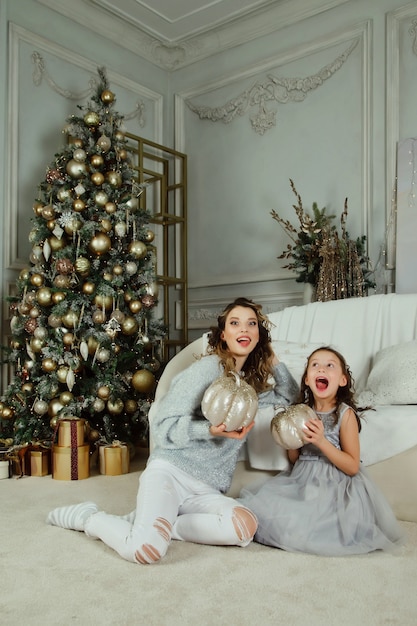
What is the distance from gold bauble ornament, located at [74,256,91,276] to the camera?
133 inches

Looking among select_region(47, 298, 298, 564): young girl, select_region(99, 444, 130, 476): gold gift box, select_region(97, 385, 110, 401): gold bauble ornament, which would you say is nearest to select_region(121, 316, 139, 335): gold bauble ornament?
select_region(97, 385, 110, 401): gold bauble ornament

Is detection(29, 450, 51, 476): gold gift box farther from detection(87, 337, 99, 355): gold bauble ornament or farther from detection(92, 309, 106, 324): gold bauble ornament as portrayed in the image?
detection(92, 309, 106, 324): gold bauble ornament

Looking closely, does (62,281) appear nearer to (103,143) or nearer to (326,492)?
(103,143)

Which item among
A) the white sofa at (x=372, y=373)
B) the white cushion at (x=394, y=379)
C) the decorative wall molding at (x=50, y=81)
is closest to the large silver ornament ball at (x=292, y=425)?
the white sofa at (x=372, y=373)

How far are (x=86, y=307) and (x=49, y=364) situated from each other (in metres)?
0.40

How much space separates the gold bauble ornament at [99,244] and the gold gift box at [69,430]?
1.01 m

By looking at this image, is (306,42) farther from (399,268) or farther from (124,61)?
(399,268)

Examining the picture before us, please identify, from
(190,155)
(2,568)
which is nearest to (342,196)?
(190,155)

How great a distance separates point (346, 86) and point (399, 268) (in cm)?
144

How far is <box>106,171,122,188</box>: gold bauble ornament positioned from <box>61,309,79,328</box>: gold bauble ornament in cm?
84

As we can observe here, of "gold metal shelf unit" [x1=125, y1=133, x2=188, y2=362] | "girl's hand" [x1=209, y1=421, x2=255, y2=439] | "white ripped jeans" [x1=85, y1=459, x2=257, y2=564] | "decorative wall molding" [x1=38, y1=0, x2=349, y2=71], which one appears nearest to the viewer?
"white ripped jeans" [x1=85, y1=459, x2=257, y2=564]

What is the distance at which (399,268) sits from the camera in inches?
148

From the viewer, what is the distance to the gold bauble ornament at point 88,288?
134 inches

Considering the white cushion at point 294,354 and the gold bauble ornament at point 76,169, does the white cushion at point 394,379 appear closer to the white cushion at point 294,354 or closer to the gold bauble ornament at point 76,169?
the white cushion at point 294,354
